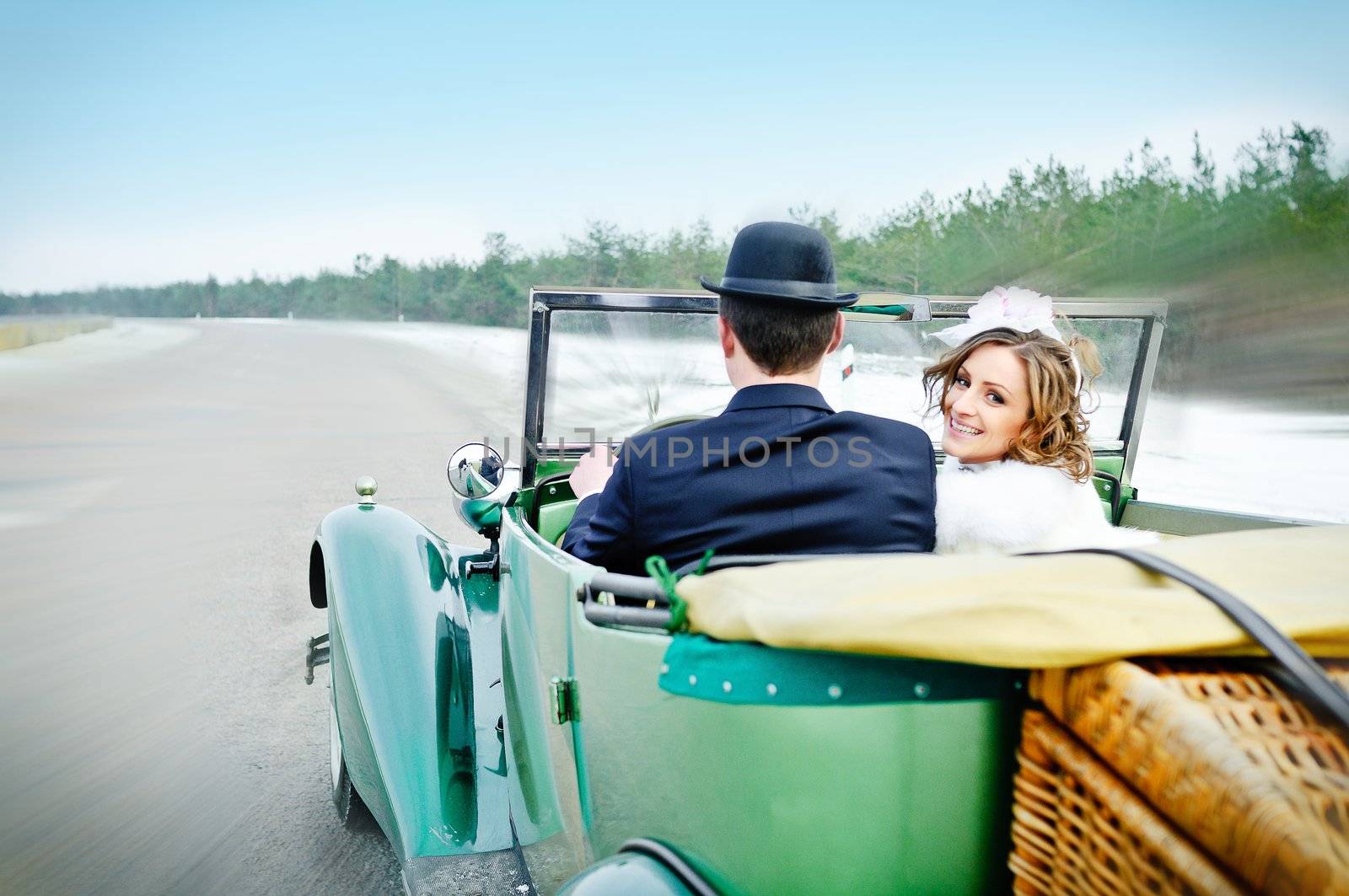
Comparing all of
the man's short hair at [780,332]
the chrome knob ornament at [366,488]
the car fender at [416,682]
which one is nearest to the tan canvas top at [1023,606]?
the man's short hair at [780,332]

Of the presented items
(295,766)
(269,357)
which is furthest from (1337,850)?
(269,357)

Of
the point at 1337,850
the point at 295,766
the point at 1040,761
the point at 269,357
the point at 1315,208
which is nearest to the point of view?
the point at 1337,850

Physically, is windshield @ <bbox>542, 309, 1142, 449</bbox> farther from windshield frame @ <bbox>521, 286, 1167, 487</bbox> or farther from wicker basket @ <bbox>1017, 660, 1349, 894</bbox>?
wicker basket @ <bbox>1017, 660, 1349, 894</bbox>

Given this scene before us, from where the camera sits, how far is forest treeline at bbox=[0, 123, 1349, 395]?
683cm

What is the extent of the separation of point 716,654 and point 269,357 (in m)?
31.2

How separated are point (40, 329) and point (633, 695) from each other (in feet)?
148

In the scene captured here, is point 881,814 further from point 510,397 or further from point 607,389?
point 510,397

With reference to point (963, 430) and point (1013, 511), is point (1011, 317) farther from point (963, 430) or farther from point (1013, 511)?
point (1013, 511)

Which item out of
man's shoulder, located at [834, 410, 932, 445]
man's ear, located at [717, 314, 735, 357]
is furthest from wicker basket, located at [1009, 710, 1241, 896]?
man's ear, located at [717, 314, 735, 357]

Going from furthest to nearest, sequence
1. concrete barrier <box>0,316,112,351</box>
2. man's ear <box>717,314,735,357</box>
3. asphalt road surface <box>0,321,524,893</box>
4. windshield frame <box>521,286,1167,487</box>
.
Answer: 1. concrete barrier <box>0,316,112,351</box>
2. windshield frame <box>521,286,1167,487</box>
3. asphalt road surface <box>0,321,524,893</box>
4. man's ear <box>717,314,735,357</box>

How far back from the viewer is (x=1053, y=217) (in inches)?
547

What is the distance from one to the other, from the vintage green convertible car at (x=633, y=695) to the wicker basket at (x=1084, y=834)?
0.07m

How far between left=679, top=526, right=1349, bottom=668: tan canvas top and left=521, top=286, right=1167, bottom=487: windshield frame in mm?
1812

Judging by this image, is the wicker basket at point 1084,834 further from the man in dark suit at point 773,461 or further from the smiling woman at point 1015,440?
the smiling woman at point 1015,440
